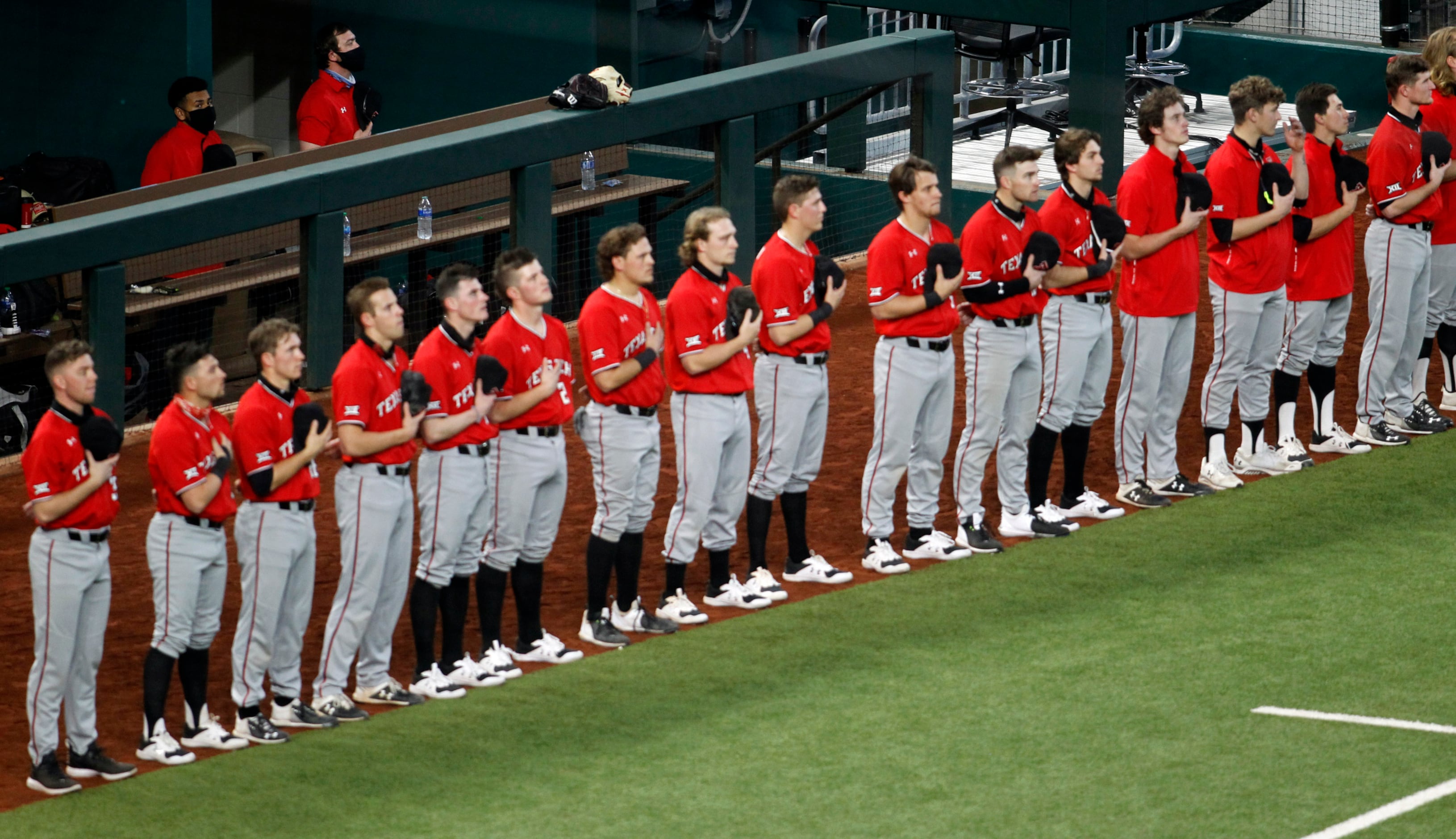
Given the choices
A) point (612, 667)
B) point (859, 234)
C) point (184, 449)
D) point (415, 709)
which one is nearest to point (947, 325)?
point (612, 667)

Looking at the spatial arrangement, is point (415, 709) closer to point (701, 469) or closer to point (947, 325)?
point (701, 469)

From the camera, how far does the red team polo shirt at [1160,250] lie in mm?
8625

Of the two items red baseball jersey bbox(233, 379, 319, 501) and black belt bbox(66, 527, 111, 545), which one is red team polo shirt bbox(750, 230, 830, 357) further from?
black belt bbox(66, 527, 111, 545)

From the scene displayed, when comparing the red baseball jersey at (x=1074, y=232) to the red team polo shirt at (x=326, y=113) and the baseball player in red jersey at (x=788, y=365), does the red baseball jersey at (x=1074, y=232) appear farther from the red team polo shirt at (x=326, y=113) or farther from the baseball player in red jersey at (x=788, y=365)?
the red team polo shirt at (x=326, y=113)

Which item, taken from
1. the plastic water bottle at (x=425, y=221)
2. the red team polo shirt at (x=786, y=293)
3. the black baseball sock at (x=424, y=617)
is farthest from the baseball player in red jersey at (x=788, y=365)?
the plastic water bottle at (x=425, y=221)

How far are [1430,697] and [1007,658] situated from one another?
1.42 meters

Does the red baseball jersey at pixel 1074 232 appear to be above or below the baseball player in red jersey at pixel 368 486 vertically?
above

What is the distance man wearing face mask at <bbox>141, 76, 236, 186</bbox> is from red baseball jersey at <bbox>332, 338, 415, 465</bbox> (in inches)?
218

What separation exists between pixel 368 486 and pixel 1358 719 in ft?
10.7

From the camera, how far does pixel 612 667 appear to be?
23.9 ft

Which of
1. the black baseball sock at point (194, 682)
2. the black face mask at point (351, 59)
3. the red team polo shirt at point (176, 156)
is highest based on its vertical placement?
the black face mask at point (351, 59)

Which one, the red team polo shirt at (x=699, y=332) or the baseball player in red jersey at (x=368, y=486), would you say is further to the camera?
the red team polo shirt at (x=699, y=332)

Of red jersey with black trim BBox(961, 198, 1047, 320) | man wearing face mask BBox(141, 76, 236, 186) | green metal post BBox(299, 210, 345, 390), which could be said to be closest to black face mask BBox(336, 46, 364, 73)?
man wearing face mask BBox(141, 76, 236, 186)

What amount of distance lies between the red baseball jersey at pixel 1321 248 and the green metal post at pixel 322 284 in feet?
15.7
